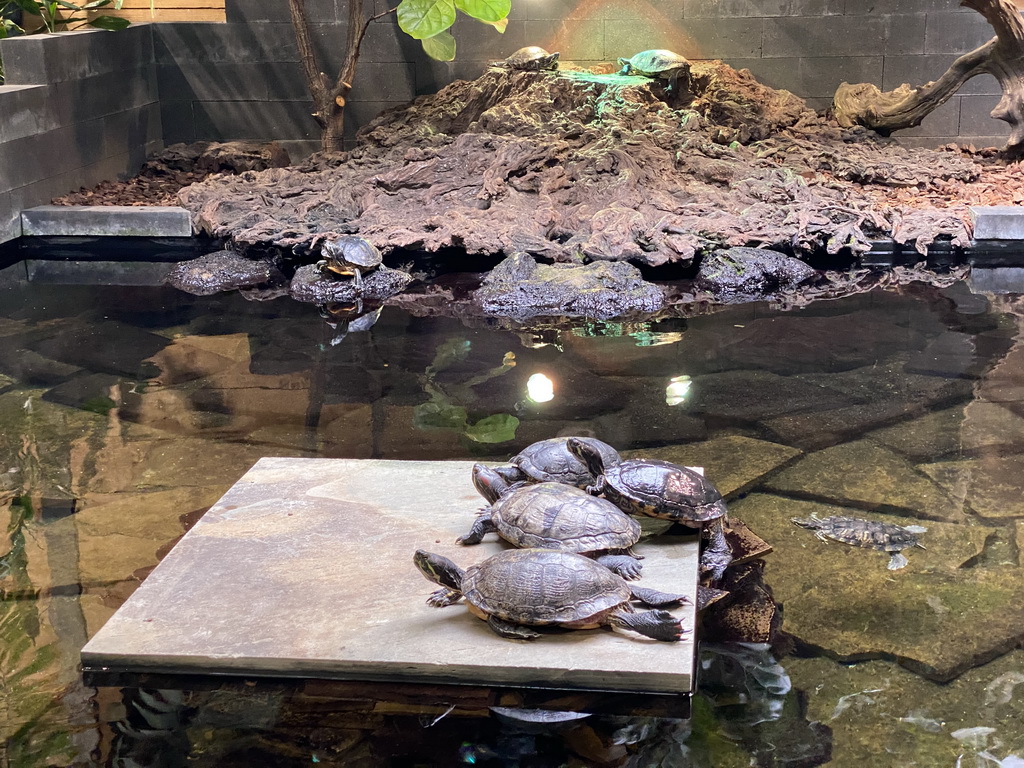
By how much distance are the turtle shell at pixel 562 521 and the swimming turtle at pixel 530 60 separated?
23.5 ft

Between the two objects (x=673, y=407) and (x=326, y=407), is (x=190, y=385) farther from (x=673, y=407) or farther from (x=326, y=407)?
(x=673, y=407)

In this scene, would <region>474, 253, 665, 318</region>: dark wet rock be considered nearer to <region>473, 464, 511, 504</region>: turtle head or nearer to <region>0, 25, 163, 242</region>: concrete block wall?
<region>473, 464, 511, 504</region>: turtle head

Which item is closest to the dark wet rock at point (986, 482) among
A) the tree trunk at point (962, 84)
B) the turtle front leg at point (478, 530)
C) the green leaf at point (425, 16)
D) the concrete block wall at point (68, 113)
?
the turtle front leg at point (478, 530)

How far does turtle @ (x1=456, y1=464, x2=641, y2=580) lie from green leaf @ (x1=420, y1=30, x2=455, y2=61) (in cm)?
736

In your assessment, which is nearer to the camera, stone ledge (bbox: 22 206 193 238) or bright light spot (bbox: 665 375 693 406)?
bright light spot (bbox: 665 375 693 406)

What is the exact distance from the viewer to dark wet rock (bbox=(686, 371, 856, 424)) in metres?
4.25

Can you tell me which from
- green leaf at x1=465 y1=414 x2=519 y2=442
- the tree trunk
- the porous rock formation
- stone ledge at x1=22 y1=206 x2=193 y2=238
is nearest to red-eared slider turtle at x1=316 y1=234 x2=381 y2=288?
the porous rock formation

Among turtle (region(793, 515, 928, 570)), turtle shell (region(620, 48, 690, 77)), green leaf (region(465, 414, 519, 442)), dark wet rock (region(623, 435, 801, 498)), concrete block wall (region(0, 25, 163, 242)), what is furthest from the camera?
turtle shell (region(620, 48, 690, 77))

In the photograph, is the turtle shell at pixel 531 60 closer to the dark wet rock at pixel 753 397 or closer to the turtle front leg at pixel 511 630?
the dark wet rock at pixel 753 397

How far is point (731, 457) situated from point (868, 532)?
0.69 metres

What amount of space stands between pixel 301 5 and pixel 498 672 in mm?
8056

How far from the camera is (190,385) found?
4699 mm

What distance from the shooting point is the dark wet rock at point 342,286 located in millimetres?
6480

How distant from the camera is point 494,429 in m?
4.10
